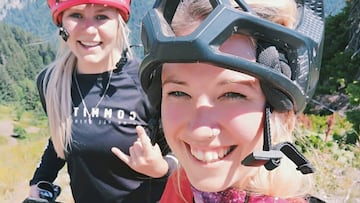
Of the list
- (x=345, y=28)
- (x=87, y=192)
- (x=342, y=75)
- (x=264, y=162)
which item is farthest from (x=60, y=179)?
(x=345, y=28)

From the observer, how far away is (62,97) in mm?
3117

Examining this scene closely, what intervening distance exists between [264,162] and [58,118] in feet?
5.18

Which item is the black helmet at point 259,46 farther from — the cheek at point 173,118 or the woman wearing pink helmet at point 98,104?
the woman wearing pink helmet at point 98,104

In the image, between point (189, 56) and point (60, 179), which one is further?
point (60, 179)

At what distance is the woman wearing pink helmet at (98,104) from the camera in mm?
3061

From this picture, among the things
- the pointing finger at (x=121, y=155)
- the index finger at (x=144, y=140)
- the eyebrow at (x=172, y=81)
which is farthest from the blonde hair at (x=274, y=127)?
the pointing finger at (x=121, y=155)

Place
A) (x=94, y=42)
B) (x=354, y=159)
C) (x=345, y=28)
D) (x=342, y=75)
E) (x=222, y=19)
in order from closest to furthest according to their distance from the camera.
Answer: (x=222, y=19), (x=94, y=42), (x=354, y=159), (x=342, y=75), (x=345, y=28)

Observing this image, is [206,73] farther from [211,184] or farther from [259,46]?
[211,184]

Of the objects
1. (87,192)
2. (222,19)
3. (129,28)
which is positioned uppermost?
(222,19)

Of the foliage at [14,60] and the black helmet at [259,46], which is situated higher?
the black helmet at [259,46]

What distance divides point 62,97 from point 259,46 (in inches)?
61.5

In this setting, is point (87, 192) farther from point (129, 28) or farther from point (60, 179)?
point (60, 179)

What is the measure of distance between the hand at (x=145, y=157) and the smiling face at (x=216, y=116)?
75 cm

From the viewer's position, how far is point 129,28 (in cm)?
323
